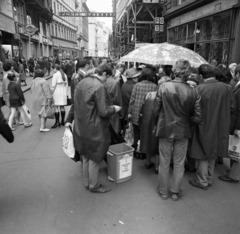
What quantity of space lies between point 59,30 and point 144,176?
4869cm

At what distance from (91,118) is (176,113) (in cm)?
113

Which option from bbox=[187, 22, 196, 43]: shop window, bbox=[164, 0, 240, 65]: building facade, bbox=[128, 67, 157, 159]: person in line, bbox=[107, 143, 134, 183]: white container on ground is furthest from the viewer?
bbox=[187, 22, 196, 43]: shop window

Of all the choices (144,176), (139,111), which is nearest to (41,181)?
(144,176)

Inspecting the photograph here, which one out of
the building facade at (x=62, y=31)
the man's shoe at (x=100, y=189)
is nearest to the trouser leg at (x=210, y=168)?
the man's shoe at (x=100, y=189)

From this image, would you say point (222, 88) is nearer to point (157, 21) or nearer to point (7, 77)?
point (7, 77)

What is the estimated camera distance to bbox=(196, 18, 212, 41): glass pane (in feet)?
34.9

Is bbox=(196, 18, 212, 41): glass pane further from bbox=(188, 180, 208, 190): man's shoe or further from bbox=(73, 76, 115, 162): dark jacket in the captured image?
bbox=(73, 76, 115, 162): dark jacket

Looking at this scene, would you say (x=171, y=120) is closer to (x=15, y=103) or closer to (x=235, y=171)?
(x=235, y=171)

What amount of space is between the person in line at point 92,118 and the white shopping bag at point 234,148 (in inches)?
79.8

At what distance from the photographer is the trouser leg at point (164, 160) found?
3.25m

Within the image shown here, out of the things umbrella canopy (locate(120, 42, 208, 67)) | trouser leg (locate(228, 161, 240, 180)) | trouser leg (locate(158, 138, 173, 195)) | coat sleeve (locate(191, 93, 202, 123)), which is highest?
umbrella canopy (locate(120, 42, 208, 67))

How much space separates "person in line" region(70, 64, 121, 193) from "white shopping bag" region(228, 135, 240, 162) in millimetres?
2027

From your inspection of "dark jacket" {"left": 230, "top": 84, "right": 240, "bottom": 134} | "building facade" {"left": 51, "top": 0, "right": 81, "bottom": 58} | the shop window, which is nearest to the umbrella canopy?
"dark jacket" {"left": 230, "top": 84, "right": 240, "bottom": 134}

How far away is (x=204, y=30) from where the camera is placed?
1106cm
